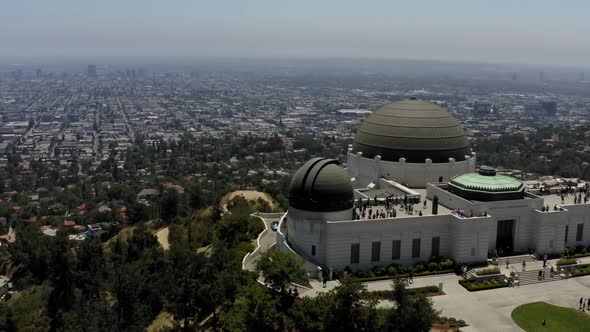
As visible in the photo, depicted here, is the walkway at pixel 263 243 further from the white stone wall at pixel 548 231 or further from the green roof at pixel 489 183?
the white stone wall at pixel 548 231

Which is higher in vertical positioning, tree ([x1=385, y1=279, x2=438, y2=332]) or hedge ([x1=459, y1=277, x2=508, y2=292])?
tree ([x1=385, y1=279, x2=438, y2=332])

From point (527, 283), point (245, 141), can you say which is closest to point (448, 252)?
point (527, 283)

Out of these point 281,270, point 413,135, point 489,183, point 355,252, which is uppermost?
point 413,135

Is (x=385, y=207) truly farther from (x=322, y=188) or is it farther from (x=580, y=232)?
(x=580, y=232)

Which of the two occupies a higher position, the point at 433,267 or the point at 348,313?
the point at 348,313

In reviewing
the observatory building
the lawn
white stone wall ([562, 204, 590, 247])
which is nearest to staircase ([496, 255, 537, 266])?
the observatory building

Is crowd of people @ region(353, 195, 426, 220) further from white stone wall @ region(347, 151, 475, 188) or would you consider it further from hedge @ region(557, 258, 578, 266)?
hedge @ region(557, 258, 578, 266)

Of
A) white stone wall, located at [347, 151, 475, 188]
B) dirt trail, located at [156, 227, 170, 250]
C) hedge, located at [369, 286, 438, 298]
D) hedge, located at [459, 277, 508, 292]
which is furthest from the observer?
dirt trail, located at [156, 227, 170, 250]

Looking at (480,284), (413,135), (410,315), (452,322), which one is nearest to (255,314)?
(410,315)
